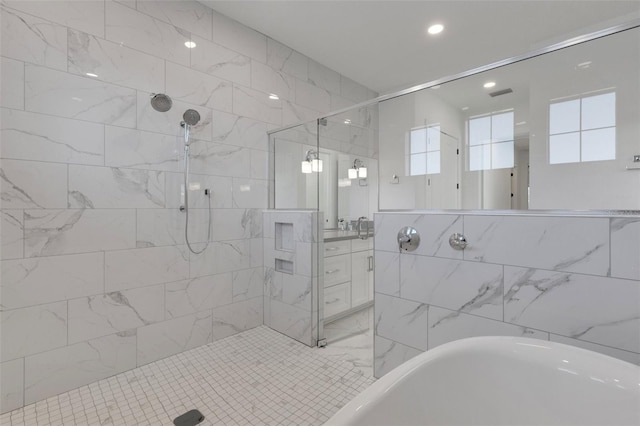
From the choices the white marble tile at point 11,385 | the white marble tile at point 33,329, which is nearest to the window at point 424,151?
the white marble tile at point 33,329

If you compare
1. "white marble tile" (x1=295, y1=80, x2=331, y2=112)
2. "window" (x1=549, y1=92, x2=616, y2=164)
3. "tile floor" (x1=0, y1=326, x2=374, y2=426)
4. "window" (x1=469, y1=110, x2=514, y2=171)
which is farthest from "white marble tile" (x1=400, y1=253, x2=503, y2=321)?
"white marble tile" (x1=295, y1=80, x2=331, y2=112)

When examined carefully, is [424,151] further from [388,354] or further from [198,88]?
[198,88]

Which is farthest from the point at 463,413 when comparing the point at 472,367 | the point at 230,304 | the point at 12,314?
the point at 12,314

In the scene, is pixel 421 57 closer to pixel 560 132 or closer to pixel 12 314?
pixel 560 132

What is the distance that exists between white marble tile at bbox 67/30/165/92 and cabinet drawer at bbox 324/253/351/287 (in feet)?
6.92

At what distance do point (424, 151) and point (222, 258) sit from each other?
1.97 meters

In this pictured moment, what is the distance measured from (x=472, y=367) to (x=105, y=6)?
311cm

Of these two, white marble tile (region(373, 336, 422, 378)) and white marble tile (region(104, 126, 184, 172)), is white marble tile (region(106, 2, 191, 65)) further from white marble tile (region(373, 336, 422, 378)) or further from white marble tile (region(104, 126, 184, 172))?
white marble tile (region(373, 336, 422, 378))

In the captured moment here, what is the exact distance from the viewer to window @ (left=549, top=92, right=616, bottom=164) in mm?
1681

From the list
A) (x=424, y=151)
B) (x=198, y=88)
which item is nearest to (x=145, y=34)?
(x=198, y=88)

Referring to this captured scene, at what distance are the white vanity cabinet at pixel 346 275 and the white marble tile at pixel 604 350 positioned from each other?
176 centimetres

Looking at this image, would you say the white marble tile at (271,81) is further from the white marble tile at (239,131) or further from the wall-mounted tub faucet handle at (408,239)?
the wall-mounted tub faucet handle at (408,239)

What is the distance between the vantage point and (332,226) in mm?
2826

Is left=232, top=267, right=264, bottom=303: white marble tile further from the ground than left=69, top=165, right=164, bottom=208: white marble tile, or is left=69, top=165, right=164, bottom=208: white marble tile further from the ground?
left=69, top=165, right=164, bottom=208: white marble tile
